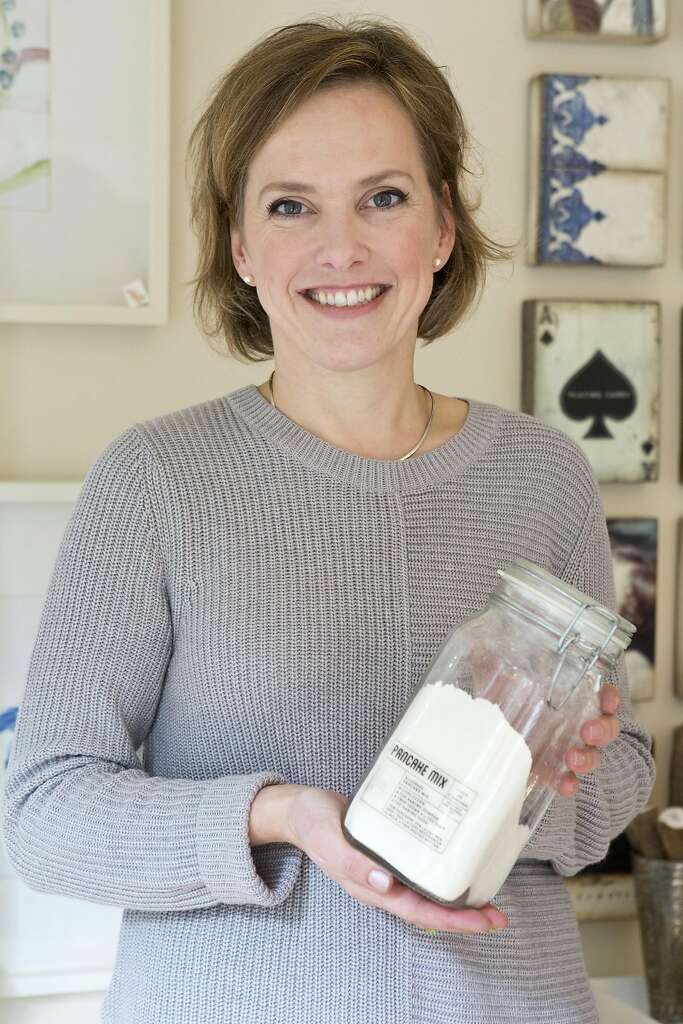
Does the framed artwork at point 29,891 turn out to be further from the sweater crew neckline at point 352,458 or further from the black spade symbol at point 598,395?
the black spade symbol at point 598,395

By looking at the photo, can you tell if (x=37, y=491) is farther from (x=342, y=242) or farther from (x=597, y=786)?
(x=597, y=786)

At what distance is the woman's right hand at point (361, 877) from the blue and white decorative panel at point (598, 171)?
1088mm

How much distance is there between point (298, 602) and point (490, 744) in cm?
30

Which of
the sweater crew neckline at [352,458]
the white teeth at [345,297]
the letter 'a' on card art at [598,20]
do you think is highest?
the letter 'a' on card art at [598,20]

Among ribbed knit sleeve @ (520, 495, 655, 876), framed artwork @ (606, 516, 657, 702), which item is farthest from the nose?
framed artwork @ (606, 516, 657, 702)

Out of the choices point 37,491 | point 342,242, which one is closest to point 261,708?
point 342,242

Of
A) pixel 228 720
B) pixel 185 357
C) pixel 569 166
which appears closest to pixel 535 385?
pixel 569 166

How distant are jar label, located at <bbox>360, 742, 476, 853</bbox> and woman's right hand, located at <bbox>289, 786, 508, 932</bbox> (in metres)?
0.04

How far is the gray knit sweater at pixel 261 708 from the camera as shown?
2.86ft

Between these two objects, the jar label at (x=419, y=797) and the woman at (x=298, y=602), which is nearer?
the jar label at (x=419, y=797)

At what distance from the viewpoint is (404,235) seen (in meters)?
0.98

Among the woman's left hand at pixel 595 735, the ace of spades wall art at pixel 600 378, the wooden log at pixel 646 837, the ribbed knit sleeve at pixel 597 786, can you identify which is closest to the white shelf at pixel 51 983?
the wooden log at pixel 646 837

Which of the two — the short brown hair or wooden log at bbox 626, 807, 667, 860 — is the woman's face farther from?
wooden log at bbox 626, 807, 667, 860

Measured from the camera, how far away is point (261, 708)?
937 mm
